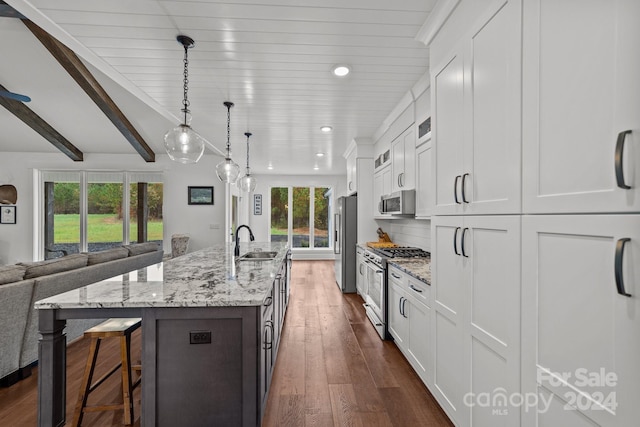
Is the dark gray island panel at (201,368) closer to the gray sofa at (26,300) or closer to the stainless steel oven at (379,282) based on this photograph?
the gray sofa at (26,300)

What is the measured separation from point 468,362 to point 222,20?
2565 mm

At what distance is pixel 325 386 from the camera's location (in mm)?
2363

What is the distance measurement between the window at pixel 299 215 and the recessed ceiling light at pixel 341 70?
6.44 metres

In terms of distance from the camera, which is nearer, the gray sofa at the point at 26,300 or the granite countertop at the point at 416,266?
the gray sofa at the point at 26,300

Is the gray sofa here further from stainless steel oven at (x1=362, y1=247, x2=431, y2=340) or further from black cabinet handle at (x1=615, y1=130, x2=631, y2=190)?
black cabinet handle at (x1=615, y1=130, x2=631, y2=190)

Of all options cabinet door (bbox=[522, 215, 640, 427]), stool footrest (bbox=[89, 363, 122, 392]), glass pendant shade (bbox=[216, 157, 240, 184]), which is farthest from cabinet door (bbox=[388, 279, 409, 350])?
glass pendant shade (bbox=[216, 157, 240, 184])

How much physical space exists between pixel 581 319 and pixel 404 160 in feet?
8.81

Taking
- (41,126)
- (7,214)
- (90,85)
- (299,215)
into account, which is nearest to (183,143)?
(90,85)

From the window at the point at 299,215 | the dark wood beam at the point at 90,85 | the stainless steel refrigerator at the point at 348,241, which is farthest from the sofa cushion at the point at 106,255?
the window at the point at 299,215

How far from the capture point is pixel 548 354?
3.56ft

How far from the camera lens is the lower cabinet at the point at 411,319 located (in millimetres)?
2256

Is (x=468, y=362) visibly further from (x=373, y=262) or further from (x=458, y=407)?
(x=373, y=262)

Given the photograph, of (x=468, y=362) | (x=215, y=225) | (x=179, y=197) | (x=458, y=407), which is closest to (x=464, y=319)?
(x=468, y=362)

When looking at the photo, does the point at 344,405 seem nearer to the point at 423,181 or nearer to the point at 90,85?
the point at 423,181
